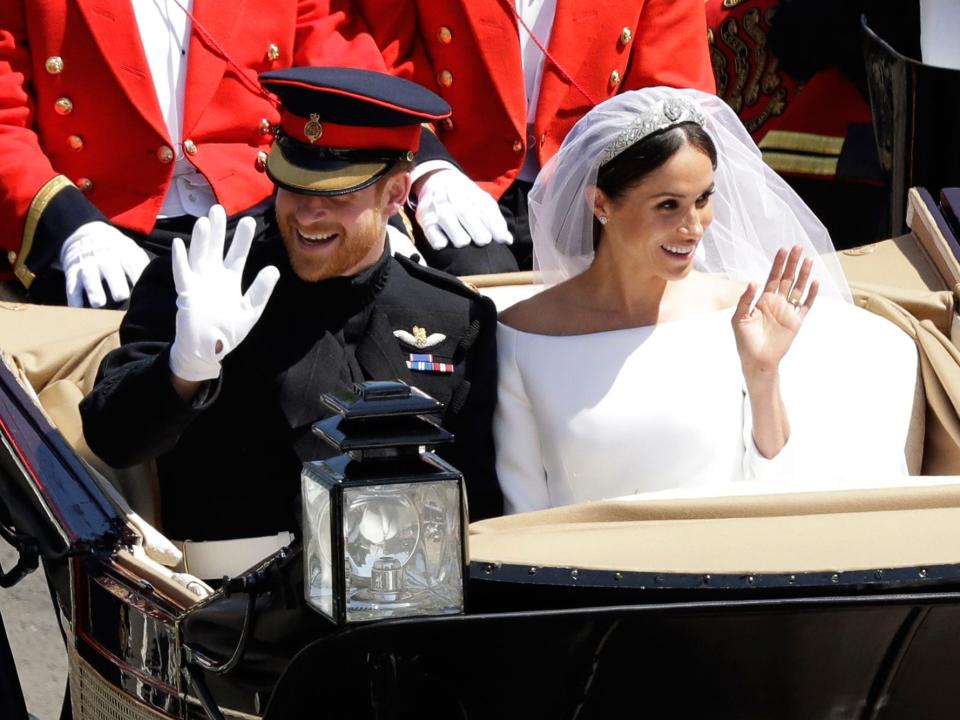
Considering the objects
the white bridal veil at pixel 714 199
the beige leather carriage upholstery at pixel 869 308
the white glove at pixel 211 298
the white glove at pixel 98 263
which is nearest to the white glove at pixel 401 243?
the beige leather carriage upholstery at pixel 869 308

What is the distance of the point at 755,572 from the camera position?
173cm

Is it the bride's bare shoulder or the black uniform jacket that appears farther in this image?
the bride's bare shoulder

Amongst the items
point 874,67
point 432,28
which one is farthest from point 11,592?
point 874,67

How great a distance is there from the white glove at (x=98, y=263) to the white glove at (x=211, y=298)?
833 mm

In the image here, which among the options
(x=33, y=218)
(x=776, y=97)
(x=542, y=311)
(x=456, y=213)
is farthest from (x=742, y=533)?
(x=776, y=97)

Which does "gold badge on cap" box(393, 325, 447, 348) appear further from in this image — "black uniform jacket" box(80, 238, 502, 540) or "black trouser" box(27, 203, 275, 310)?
"black trouser" box(27, 203, 275, 310)

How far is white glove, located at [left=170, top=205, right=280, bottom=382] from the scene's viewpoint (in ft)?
7.26

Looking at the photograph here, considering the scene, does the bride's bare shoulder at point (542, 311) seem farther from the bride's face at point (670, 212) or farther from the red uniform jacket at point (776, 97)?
the red uniform jacket at point (776, 97)

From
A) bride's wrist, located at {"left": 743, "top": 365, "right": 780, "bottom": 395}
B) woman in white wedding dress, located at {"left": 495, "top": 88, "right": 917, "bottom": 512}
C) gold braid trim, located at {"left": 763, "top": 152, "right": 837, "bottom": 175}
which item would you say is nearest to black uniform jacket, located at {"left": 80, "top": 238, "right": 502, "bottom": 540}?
woman in white wedding dress, located at {"left": 495, "top": 88, "right": 917, "bottom": 512}

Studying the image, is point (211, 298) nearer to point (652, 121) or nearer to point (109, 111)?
→ point (652, 121)

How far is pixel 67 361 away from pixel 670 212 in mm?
965

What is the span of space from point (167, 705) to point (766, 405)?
101cm

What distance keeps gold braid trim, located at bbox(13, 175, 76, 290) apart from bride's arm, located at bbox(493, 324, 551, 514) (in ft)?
3.26

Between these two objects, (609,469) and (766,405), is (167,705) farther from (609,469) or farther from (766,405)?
(766,405)
